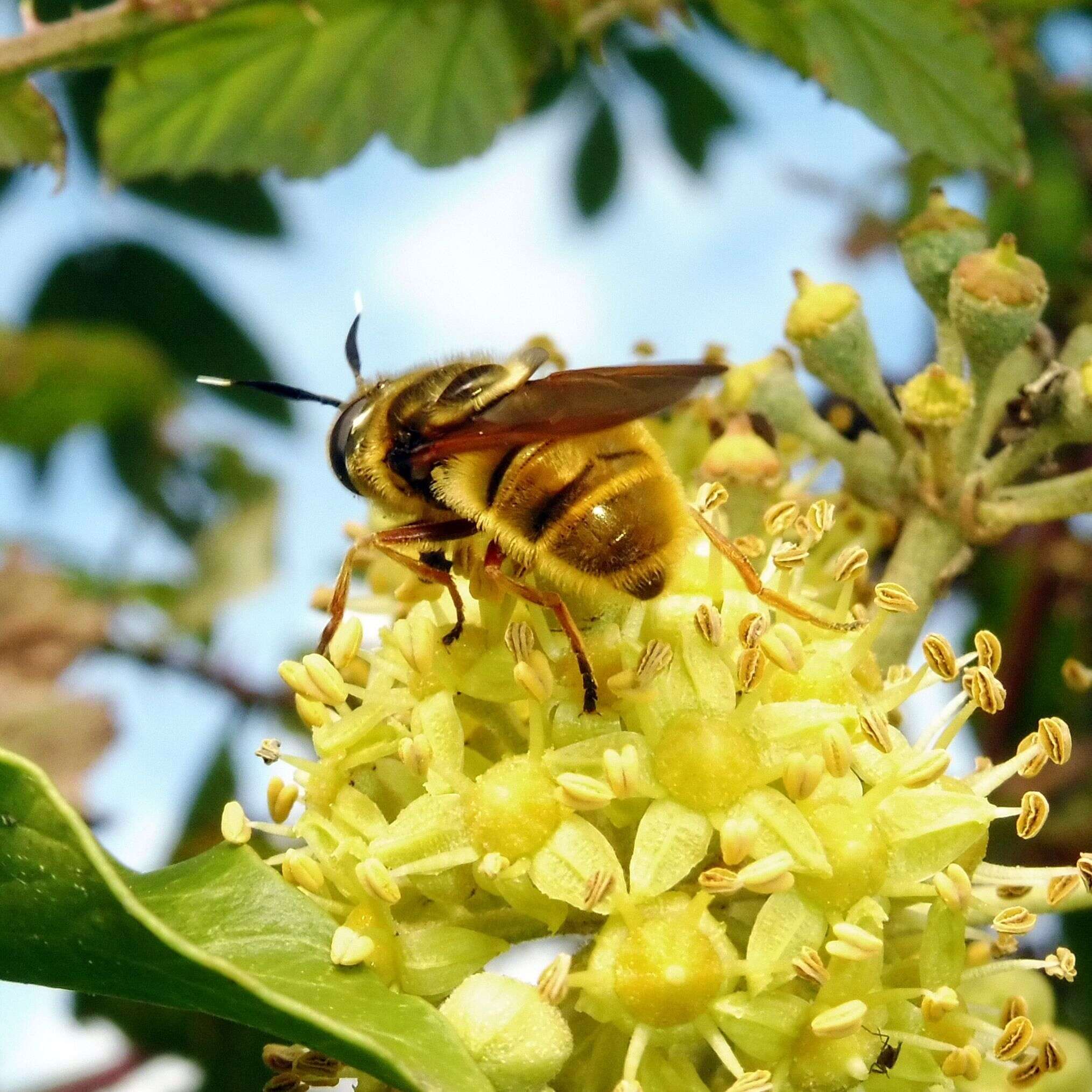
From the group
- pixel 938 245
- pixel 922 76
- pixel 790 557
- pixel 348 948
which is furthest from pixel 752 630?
pixel 922 76

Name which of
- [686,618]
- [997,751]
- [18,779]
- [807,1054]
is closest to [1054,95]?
[997,751]

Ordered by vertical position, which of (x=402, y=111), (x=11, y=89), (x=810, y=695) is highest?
(x=11, y=89)

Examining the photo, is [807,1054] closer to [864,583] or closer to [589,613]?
[589,613]

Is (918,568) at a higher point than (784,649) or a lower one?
lower

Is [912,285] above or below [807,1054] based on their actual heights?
above

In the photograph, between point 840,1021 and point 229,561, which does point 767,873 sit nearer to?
point 840,1021

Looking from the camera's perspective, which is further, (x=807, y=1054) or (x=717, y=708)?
(x=717, y=708)
